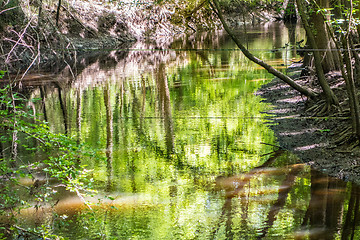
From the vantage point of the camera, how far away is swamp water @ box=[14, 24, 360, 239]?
6816mm

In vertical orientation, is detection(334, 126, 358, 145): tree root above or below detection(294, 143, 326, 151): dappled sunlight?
Result: above

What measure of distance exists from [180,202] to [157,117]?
6.21 m

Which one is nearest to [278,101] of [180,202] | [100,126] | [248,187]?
[100,126]

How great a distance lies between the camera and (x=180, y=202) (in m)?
7.78

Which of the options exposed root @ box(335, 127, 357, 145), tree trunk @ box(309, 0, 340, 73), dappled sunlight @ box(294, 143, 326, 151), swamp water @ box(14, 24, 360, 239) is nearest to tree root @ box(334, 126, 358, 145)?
exposed root @ box(335, 127, 357, 145)

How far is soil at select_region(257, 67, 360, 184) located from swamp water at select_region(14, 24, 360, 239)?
0.98 feet

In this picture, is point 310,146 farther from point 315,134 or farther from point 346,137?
point 346,137

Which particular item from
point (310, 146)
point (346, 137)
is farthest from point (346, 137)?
point (310, 146)

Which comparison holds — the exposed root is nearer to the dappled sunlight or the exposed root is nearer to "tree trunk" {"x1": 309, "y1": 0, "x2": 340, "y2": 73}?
the dappled sunlight

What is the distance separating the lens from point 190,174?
361 inches

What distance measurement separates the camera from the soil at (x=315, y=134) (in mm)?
8825

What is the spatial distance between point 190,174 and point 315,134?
135 inches

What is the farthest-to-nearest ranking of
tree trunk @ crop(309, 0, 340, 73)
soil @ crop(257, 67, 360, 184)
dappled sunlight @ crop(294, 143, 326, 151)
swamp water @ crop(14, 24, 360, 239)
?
tree trunk @ crop(309, 0, 340, 73)
dappled sunlight @ crop(294, 143, 326, 151)
soil @ crop(257, 67, 360, 184)
swamp water @ crop(14, 24, 360, 239)

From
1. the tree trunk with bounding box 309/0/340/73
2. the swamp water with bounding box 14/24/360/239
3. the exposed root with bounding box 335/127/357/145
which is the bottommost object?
the swamp water with bounding box 14/24/360/239
